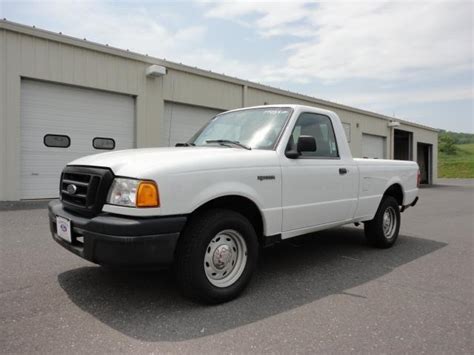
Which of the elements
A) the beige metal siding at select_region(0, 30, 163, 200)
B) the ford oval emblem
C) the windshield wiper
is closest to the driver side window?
the windshield wiper

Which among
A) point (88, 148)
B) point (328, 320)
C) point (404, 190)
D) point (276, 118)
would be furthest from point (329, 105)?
point (328, 320)

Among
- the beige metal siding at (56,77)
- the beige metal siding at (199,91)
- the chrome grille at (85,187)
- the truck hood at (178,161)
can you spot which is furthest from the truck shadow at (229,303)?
the beige metal siding at (199,91)

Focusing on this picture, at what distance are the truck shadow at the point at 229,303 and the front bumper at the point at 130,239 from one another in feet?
1.61

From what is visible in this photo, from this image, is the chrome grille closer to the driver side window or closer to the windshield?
the windshield

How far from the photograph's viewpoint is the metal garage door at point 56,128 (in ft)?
32.0

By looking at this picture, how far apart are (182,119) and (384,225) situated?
8877 mm

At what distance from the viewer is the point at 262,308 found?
10.8 ft

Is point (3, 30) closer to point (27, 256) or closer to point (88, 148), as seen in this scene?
point (88, 148)

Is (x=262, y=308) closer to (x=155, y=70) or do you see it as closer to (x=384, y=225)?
(x=384, y=225)

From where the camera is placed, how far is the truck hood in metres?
3.00

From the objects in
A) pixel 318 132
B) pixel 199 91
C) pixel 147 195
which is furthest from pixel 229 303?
pixel 199 91

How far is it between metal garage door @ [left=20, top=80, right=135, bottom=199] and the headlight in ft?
26.6

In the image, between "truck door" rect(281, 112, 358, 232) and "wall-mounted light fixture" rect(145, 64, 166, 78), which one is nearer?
"truck door" rect(281, 112, 358, 232)

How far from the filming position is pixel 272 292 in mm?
3697
